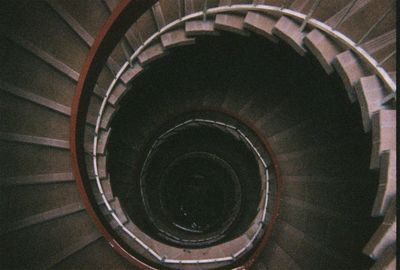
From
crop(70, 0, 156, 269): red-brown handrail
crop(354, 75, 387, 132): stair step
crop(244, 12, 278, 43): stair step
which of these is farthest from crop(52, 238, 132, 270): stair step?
crop(354, 75, 387, 132): stair step

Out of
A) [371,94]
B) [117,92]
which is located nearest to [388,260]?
[371,94]

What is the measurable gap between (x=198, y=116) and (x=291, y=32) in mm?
4404

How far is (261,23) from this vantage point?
472 centimetres

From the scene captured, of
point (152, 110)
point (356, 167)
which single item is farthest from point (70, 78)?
point (356, 167)

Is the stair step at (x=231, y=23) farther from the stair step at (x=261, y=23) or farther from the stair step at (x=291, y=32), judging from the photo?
the stair step at (x=291, y=32)

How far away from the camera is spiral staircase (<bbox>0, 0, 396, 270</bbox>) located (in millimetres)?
3875

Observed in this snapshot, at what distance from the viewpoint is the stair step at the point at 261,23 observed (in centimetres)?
470

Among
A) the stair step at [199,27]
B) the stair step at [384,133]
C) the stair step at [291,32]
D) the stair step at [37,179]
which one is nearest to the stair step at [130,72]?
the stair step at [199,27]

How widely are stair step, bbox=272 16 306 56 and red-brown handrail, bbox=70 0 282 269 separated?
1.80 meters

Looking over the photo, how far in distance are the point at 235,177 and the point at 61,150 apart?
6.94 metres

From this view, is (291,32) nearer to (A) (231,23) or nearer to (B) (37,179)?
(A) (231,23)

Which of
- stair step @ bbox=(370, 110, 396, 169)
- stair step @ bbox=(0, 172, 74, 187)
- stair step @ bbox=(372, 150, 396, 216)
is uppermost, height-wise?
stair step @ bbox=(370, 110, 396, 169)

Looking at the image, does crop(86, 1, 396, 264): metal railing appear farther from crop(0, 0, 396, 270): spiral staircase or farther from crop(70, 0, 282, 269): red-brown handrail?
crop(70, 0, 282, 269): red-brown handrail

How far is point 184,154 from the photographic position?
1145cm
